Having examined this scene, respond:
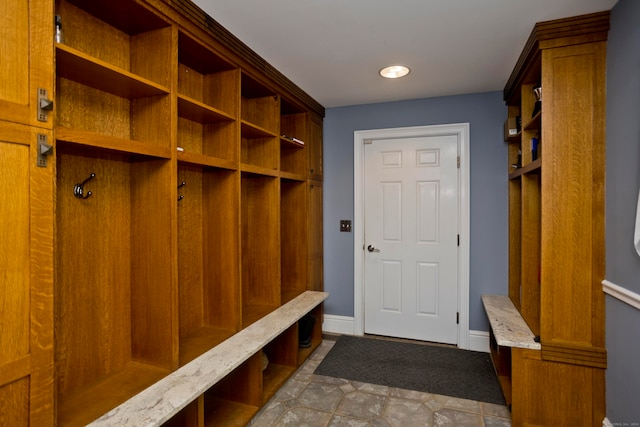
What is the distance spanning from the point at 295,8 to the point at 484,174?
222 centimetres

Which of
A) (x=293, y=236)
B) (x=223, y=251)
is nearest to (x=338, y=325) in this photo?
(x=293, y=236)

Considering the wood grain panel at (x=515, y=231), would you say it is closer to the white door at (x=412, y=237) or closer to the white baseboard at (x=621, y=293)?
the white door at (x=412, y=237)

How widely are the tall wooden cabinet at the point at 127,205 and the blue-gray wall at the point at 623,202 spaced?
78.5 inches

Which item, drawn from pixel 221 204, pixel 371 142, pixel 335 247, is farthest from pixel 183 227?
pixel 371 142

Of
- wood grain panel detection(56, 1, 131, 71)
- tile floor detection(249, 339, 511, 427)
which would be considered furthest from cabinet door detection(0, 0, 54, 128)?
tile floor detection(249, 339, 511, 427)

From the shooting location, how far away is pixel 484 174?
3131mm

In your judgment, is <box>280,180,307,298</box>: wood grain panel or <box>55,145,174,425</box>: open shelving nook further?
<box>280,180,307,298</box>: wood grain panel

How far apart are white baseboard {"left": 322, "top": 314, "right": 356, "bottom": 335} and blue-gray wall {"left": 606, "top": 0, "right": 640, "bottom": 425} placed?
2104 mm

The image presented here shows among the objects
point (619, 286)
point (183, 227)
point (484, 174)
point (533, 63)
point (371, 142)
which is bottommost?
point (619, 286)

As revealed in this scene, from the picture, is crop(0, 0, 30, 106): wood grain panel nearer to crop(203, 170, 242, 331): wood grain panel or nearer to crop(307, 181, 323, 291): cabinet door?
crop(203, 170, 242, 331): wood grain panel

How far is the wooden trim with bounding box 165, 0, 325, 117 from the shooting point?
1.74 metres

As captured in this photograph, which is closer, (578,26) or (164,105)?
(164,105)

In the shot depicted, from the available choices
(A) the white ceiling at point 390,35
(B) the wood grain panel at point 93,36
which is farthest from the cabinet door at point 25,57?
(A) the white ceiling at point 390,35

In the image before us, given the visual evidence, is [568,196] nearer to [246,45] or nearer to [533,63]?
[533,63]
